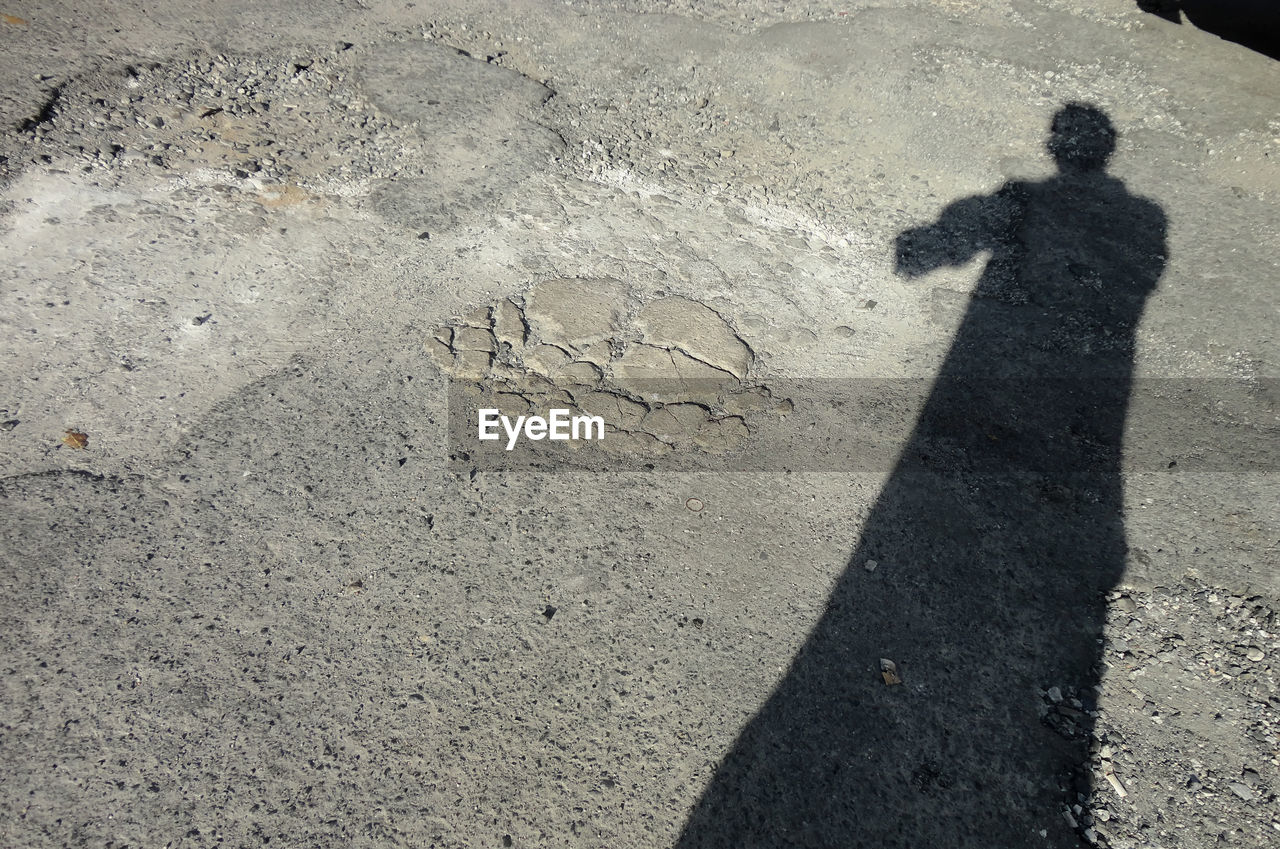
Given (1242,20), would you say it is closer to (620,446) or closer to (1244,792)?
(1244,792)

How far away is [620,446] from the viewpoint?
320 centimetres

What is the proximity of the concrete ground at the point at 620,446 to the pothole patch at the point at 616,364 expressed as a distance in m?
0.02

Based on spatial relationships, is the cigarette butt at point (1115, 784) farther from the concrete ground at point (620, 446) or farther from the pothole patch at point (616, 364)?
the pothole patch at point (616, 364)

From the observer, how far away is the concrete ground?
2.30 metres

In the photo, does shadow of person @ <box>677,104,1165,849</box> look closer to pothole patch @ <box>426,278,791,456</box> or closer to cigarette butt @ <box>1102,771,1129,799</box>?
cigarette butt @ <box>1102,771,1129,799</box>

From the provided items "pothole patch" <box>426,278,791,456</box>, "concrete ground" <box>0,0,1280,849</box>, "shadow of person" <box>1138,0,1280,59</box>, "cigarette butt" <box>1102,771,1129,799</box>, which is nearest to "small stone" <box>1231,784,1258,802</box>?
"concrete ground" <box>0,0,1280,849</box>

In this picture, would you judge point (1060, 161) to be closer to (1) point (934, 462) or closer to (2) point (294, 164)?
(1) point (934, 462)

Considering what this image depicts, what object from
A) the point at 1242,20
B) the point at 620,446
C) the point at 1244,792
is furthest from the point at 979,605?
the point at 1242,20

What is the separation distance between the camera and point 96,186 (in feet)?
12.7

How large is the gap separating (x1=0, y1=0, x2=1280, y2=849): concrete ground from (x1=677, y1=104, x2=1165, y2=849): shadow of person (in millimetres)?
15

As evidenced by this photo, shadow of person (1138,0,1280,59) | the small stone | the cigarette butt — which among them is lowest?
the cigarette butt

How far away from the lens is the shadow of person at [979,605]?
2277 millimetres

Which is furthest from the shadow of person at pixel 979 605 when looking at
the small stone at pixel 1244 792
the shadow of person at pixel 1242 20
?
the shadow of person at pixel 1242 20

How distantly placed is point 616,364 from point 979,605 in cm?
178
